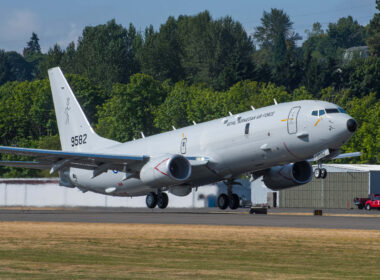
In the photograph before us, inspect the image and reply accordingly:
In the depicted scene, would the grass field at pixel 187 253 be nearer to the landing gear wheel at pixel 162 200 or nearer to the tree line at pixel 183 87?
the landing gear wheel at pixel 162 200

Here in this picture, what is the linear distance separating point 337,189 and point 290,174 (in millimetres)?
36446

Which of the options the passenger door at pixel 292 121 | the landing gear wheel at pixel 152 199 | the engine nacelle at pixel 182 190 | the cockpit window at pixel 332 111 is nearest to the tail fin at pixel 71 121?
the landing gear wheel at pixel 152 199

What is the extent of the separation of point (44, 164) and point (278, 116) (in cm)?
1748

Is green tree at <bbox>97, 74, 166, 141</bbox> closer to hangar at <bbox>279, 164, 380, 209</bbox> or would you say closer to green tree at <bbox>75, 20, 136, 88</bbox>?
green tree at <bbox>75, 20, 136, 88</bbox>

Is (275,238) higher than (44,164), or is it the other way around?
(44,164)

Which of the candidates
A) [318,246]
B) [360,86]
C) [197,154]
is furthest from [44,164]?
[360,86]

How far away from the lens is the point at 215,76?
176750 millimetres

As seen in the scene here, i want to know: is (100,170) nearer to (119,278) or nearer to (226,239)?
(226,239)

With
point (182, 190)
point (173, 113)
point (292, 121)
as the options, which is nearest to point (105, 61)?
point (173, 113)

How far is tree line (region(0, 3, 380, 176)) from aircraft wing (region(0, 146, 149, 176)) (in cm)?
5241

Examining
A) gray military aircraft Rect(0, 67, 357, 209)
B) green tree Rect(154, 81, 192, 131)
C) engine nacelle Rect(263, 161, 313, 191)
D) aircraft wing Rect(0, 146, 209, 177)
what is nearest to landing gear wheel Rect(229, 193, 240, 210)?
gray military aircraft Rect(0, 67, 357, 209)

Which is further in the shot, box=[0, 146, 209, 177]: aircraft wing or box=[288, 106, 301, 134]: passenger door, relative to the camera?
box=[0, 146, 209, 177]: aircraft wing

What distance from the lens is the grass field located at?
2075 cm

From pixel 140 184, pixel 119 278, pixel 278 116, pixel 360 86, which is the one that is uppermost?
pixel 360 86
